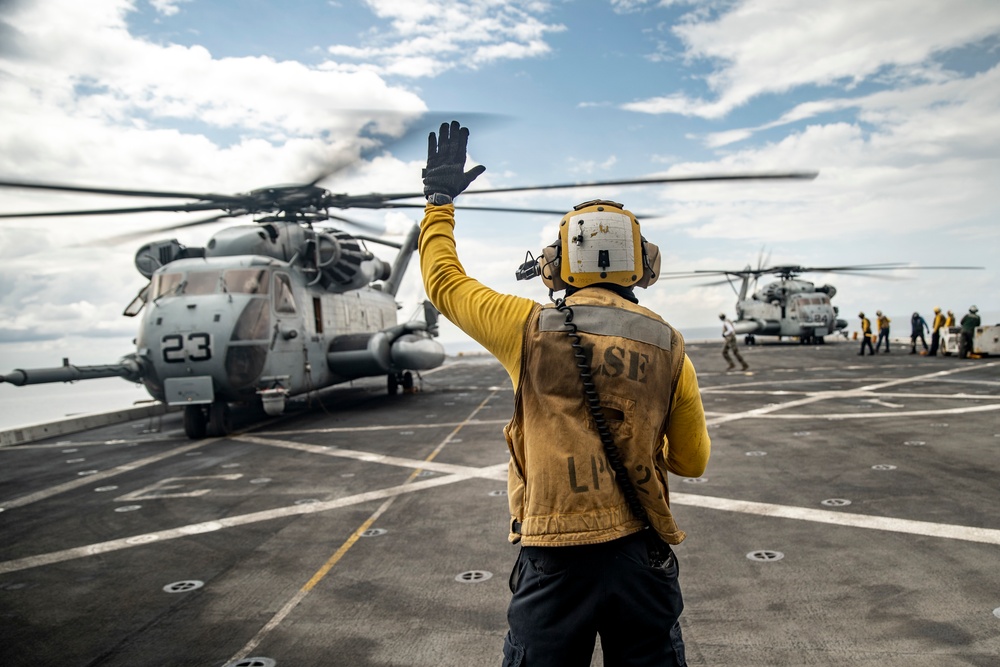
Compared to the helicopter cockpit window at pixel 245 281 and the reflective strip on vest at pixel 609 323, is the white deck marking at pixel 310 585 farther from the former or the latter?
the helicopter cockpit window at pixel 245 281

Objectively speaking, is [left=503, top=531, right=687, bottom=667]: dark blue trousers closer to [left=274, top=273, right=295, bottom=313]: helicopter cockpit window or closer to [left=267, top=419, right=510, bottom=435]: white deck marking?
[left=267, top=419, right=510, bottom=435]: white deck marking

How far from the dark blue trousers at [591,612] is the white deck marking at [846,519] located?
4.44m

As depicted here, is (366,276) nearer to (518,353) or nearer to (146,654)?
(146,654)

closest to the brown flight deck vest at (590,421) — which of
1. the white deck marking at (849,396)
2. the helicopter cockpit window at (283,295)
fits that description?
the white deck marking at (849,396)

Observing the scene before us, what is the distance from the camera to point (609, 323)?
2156mm

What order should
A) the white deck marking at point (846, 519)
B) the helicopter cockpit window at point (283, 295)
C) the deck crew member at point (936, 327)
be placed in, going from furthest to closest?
the deck crew member at point (936, 327)
the helicopter cockpit window at point (283, 295)
the white deck marking at point (846, 519)

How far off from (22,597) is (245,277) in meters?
8.72

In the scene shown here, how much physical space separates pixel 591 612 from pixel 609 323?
0.93m

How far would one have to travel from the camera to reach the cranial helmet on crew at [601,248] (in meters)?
2.31

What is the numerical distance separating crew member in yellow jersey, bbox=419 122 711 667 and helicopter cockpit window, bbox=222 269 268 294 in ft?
38.2

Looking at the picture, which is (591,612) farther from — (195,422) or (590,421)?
(195,422)

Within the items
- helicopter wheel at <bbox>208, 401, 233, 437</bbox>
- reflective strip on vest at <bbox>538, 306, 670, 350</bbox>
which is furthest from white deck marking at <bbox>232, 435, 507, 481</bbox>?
reflective strip on vest at <bbox>538, 306, 670, 350</bbox>

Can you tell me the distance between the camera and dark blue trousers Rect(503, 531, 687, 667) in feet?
6.80

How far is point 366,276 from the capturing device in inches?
648
